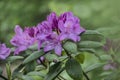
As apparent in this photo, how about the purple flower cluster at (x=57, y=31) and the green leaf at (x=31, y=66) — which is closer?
the purple flower cluster at (x=57, y=31)

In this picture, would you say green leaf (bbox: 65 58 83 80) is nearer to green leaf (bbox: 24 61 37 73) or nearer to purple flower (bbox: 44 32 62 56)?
purple flower (bbox: 44 32 62 56)

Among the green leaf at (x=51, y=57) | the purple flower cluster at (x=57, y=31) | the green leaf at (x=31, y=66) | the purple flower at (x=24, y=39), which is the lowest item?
the green leaf at (x=31, y=66)

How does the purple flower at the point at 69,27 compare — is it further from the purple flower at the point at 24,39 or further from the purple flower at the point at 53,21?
the purple flower at the point at 24,39

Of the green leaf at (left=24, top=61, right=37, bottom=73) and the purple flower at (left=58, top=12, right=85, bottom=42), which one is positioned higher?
the purple flower at (left=58, top=12, right=85, bottom=42)

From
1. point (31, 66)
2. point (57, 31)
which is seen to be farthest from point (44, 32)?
point (31, 66)

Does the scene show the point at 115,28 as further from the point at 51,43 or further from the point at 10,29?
the point at 10,29

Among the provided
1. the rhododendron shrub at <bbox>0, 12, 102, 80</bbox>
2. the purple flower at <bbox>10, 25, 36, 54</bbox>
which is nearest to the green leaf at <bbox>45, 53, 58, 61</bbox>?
the rhododendron shrub at <bbox>0, 12, 102, 80</bbox>

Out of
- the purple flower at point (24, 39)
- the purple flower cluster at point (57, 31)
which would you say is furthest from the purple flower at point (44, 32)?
the purple flower at point (24, 39)
